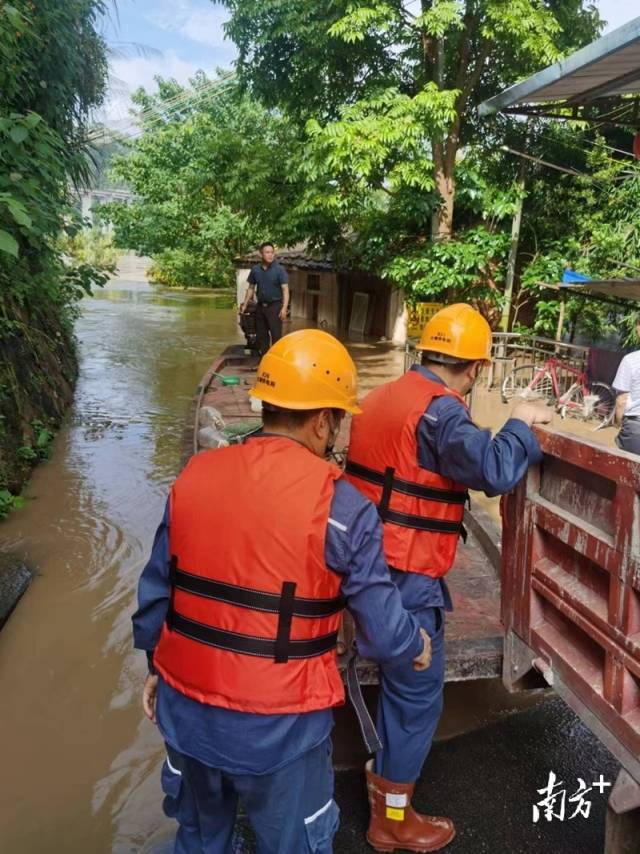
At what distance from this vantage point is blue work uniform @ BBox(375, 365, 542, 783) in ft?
7.36

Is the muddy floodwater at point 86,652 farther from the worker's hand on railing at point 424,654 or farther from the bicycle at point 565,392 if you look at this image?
the bicycle at point 565,392

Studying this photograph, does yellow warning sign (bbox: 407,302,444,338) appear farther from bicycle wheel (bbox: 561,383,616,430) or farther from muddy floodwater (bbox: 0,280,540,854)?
muddy floodwater (bbox: 0,280,540,854)

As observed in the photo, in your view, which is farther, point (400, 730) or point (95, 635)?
point (95, 635)

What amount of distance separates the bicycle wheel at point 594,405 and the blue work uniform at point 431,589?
8129mm

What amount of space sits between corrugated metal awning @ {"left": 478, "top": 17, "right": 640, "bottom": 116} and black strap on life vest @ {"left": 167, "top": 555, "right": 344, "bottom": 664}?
5.11m

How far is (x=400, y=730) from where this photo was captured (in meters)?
2.53

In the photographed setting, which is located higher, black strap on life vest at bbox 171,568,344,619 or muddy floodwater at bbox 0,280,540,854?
black strap on life vest at bbox 171,568,344,619

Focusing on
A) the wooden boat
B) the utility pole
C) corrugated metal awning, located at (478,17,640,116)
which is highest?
corrugated metal awning, located at (478,17,640,116)

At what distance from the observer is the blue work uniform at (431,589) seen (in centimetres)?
224

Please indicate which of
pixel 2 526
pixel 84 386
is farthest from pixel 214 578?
pixel 84 386

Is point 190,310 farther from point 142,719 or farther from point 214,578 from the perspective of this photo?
point 214,578

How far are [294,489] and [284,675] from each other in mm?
454

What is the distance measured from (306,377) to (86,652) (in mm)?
3241

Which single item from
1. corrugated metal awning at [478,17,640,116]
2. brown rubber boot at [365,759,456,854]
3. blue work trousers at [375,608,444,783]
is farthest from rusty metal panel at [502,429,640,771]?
corrugated metal awning at [478,17,640,116]
